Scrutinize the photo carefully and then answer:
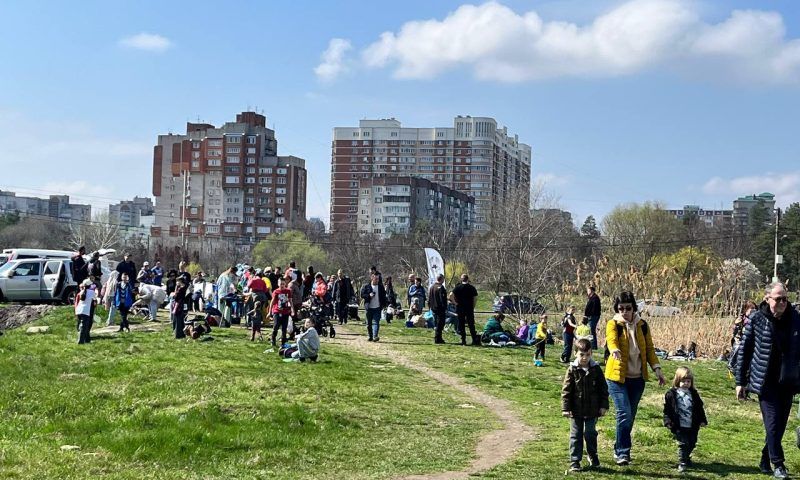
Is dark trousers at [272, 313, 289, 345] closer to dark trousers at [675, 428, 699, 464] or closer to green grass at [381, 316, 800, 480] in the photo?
green grass at [381, 316, 800, 480]

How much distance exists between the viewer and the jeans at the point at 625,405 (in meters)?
9.59

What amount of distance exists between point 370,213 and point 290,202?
1231 centimetres

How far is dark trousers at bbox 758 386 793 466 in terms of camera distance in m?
9.12

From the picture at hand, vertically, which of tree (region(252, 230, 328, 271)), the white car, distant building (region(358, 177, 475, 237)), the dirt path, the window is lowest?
the dirt path

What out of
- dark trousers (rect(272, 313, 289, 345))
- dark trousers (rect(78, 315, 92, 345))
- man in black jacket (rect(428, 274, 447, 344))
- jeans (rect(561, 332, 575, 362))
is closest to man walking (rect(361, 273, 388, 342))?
man in black jacket (rect(428, 274, 447, 344))

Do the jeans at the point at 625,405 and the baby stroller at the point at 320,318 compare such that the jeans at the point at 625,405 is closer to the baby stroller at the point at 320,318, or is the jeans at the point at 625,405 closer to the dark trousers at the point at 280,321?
the dark trousers at the point at 280,321

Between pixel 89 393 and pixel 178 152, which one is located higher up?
pixel 178 152

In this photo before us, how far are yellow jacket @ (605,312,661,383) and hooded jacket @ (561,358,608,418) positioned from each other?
16 cm

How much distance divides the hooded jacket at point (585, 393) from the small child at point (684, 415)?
2.64ft

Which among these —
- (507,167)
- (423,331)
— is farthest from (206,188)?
(423,331)

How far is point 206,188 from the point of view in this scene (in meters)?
133

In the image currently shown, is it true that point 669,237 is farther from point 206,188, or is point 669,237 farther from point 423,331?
point 206,188

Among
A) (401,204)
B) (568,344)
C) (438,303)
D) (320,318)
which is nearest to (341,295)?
(320,318)

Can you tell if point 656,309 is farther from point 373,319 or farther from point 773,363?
point 773,363
